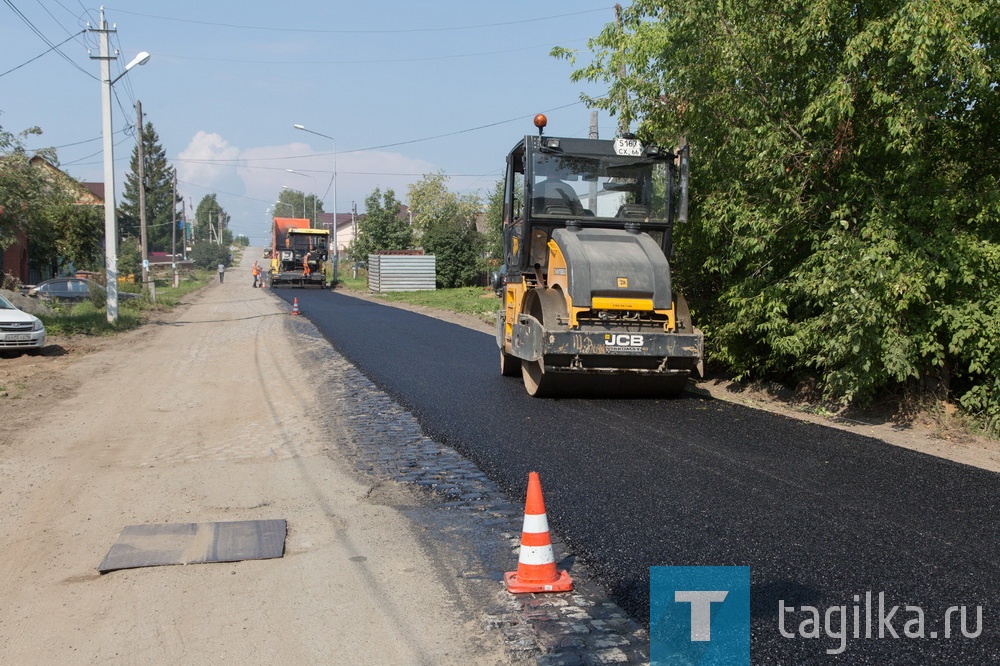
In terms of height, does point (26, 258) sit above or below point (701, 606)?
above

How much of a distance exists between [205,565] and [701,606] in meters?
2.74

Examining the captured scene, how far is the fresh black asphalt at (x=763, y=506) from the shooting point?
4270 mm

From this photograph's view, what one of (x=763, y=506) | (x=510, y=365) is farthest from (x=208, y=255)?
(x=763, y=506)

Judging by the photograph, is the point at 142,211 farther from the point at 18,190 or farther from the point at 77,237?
the point at 18,190

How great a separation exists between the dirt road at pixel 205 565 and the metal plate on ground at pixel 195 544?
0.29 ft

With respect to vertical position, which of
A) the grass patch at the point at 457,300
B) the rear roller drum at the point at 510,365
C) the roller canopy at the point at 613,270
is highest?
the roller canopy at the point at 613,270

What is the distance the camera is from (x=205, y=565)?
4.99 m

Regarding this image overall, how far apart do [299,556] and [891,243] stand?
625 centimetres

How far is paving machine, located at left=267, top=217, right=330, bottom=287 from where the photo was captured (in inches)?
1877

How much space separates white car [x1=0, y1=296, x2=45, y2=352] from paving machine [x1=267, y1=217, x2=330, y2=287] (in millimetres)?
31661

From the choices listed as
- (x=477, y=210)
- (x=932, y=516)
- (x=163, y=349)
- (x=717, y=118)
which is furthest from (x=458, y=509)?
(x=477, y=210)

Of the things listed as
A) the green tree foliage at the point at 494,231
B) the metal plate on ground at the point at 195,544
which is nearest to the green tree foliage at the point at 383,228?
the green tree foliage at the point at 494,231

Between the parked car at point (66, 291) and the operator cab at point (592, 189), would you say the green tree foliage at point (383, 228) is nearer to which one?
the parked car at point (66, 291)

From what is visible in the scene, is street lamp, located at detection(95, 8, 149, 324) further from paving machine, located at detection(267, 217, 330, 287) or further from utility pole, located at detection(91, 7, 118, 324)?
paving machine, located at detection(267, 217, 330, 287)
